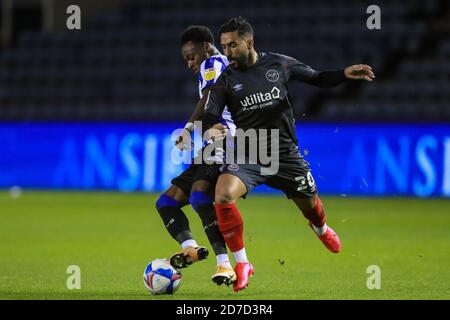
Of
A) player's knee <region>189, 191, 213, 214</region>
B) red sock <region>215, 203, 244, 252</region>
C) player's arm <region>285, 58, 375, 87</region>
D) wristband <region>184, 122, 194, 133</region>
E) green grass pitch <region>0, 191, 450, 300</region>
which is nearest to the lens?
red sock <region>215, 203, 244, 252</region>

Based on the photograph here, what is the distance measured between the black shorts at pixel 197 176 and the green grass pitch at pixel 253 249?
2.56 ft

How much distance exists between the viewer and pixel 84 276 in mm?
8180

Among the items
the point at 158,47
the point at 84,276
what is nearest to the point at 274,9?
the point at 158,47

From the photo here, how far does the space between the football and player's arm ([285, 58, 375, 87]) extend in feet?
5.95

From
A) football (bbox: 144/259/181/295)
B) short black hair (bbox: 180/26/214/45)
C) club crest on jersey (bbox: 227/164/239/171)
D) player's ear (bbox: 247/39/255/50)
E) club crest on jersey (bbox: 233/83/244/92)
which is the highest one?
short black hair (bbox: 180/26/214/45)

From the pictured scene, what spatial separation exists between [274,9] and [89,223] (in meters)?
9.48

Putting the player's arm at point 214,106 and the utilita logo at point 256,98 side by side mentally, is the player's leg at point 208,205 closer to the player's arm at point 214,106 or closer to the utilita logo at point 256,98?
the player's arm at point 214,106

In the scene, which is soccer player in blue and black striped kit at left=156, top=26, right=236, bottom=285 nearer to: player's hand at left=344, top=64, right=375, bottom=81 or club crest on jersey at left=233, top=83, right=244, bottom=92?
club crest on jersey at left=233, top=83, right=244, bottom=92

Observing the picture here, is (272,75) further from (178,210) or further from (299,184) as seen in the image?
(178,210)

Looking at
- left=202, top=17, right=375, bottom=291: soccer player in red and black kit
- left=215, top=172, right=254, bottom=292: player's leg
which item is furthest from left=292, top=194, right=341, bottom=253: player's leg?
left=215, top=172, right=254, bottom=292: player's leg

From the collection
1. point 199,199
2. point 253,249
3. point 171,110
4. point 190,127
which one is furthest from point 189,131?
point 171,110

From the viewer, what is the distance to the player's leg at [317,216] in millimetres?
8133

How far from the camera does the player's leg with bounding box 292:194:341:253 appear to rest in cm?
813

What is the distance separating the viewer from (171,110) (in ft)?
A: 63.6
